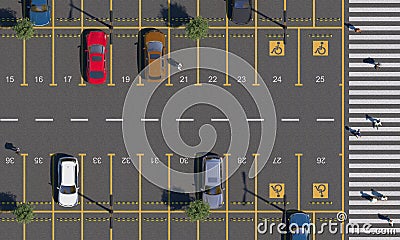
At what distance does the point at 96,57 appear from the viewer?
34.2m

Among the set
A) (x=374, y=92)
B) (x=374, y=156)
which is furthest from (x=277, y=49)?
(x=374, y=156)

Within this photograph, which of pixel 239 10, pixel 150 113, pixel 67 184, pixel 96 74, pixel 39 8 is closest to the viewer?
pixel 39 8

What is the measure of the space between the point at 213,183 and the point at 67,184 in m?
10.3

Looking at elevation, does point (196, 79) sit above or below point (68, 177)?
above

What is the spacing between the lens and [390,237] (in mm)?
35156

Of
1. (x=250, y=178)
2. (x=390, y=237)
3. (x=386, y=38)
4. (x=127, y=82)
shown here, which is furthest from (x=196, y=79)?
(x=390, y=237)

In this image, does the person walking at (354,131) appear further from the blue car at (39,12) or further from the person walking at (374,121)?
the blue car at (39,12)

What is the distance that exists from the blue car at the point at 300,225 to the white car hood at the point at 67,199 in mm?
15410

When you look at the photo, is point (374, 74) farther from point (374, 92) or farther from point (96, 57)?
point (96, 57)

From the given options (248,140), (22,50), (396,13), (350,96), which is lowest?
(248,140)

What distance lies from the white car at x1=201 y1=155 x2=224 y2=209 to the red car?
9.65 m

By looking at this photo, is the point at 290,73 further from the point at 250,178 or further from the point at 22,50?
the point at 22,50

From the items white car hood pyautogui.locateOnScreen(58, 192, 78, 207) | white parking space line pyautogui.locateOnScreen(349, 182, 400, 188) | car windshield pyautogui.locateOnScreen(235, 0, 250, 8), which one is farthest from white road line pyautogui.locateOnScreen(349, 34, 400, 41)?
white car hood pyautogui.locateOnScreen(58, 192, 78, 207)

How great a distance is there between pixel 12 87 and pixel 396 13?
91.6 feet
